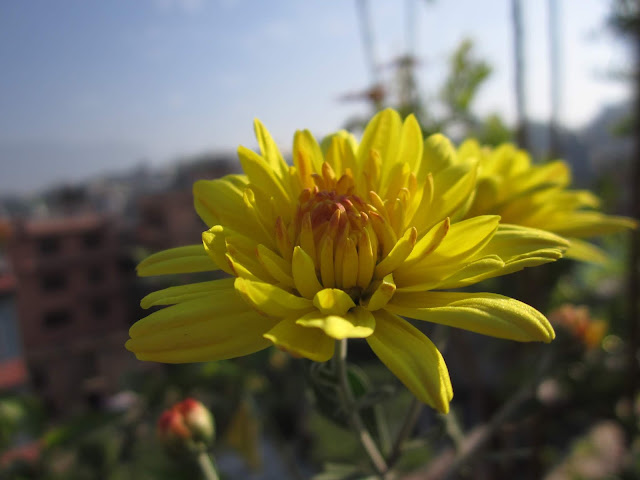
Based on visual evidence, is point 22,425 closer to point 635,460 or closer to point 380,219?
point 380,219

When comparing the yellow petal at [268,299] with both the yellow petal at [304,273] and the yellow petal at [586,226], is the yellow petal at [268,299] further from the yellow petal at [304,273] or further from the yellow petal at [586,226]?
the yellow petal at [586,226]

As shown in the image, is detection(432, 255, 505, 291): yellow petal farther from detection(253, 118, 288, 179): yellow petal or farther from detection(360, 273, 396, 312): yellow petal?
detection(253, 118, 288, 179): yellow petal

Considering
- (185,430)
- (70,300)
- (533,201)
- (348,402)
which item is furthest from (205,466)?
(70,300)

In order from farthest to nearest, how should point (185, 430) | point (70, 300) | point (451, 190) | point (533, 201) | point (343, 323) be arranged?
point (70, 300) < point (185, 430) < point (533, 201) < point (451, 190) < point (343, 323)

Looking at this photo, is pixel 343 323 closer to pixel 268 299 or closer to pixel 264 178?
pixel 268 299

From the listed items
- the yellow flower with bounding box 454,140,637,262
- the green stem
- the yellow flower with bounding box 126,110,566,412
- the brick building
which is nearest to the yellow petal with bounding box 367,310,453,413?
the yellow flower with bounding box 126,110,566,412

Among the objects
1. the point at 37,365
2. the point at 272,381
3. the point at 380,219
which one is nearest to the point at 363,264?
the point at 380,219
